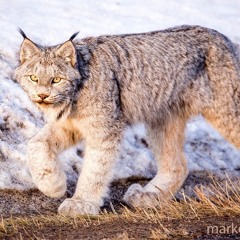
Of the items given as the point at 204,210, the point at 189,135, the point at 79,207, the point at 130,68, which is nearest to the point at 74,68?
the point at 130,68

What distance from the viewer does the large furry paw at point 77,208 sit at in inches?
246

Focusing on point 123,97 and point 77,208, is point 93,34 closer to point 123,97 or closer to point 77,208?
point 123,97

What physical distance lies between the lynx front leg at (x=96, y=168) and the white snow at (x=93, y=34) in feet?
2.64

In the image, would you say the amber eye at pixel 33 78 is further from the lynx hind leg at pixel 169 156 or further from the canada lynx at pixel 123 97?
the lynx hind leg at pixel 169 156

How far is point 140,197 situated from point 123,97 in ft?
3.24

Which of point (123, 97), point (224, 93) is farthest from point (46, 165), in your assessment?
point (224, 93)

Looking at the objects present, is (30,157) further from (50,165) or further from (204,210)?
(204,210)

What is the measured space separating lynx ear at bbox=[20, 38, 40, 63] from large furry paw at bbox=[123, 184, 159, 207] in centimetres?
170

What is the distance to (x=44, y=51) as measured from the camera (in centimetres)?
638

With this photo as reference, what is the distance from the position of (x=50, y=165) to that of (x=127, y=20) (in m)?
4.57

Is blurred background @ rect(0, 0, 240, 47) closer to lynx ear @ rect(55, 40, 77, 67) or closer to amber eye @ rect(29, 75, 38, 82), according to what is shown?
lynx ear @ rect(55, 40, 77, 67)

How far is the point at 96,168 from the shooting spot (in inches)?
253

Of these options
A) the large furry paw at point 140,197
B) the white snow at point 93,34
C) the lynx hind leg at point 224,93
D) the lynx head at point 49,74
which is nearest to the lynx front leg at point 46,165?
the lynx head at point 49,74

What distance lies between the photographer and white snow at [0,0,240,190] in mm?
7531
